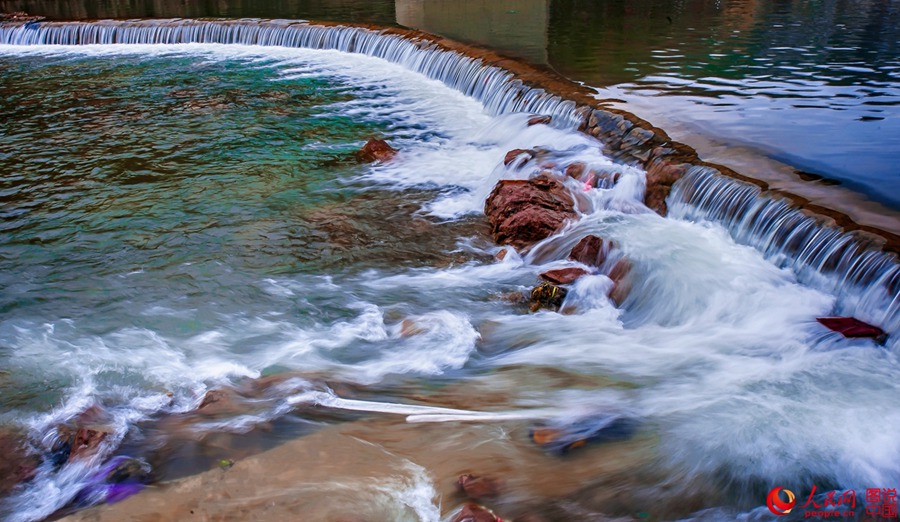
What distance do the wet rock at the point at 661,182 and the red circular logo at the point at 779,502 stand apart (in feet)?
11.2

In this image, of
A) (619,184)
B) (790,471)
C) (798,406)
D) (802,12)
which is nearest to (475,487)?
(790,471)

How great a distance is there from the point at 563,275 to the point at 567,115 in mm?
3470

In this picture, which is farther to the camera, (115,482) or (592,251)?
(592,251)

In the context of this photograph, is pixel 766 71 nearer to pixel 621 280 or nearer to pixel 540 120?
pixel 540 120

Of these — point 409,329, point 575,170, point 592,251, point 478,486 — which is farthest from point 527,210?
point 478,486

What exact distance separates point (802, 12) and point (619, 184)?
34.1ft

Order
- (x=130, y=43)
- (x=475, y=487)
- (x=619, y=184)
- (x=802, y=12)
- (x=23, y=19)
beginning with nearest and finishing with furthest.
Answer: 1. (x=475, y=487)
2. (x=619, y=184)
3. (x=802, y=12)
4. (x=130, y=43)
5. (x=23, y=19)

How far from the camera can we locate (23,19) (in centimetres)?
2022

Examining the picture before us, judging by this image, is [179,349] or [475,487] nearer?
[475,487]

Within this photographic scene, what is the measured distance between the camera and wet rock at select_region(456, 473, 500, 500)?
3.39m

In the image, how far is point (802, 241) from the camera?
4984mm

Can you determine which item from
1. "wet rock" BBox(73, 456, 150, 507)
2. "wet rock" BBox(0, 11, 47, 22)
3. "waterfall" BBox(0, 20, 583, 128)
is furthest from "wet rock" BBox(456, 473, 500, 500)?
"wet rock" BBox(0, 11, 47, 22)

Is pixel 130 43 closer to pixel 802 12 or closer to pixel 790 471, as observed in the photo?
pixel 802 12

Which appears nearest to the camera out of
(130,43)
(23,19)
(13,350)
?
(13,350)
